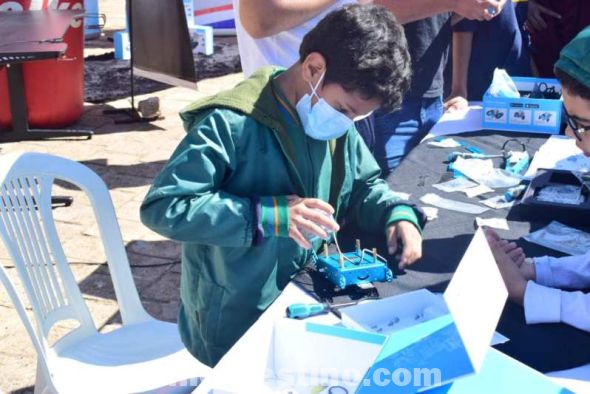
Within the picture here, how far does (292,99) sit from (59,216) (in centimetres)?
276

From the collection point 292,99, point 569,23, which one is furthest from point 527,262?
point 569,23

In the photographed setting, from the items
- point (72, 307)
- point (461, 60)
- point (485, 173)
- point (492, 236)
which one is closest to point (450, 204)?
point (485, 173)

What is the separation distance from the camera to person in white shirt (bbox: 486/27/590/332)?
1639 mm

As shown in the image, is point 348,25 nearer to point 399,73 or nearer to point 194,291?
point 399,73

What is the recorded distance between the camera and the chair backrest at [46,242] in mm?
2104

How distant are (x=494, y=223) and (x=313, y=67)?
2.34 feet

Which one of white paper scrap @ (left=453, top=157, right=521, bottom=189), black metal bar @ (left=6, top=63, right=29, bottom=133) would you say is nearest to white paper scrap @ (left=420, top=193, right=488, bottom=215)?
white paper scrap @ (left=453, top=157, right=521, bottom=189)

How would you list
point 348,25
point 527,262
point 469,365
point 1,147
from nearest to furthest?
point 469,365
point 348,25
point 527,262
point 1,147

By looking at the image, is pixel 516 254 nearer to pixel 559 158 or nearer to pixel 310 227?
pixel 310 227

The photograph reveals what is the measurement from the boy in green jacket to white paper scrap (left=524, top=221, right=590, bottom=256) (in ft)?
1.21

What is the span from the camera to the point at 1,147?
5.39 meters

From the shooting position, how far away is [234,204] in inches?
65.4

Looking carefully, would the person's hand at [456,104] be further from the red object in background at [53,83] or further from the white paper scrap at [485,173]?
the red object in background at [53,83]

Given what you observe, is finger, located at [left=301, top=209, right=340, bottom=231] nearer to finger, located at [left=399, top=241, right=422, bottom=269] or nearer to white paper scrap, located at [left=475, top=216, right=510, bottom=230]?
finger, located at [left=399, top=241, right=422, bottom=269]
